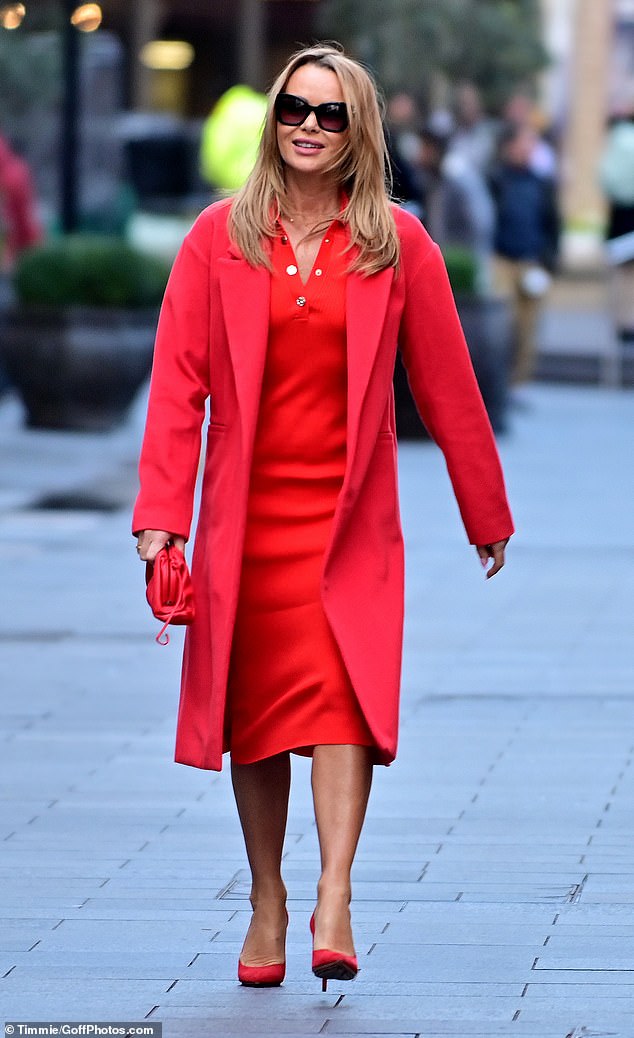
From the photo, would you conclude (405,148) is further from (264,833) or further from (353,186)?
(264,833)

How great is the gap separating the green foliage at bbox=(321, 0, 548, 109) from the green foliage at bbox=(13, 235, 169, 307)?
1236cm

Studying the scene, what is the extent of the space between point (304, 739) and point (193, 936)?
635mm

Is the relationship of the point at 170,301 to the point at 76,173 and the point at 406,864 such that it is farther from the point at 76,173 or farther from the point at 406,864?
the point at 76,173

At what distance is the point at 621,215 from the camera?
58.2 ft

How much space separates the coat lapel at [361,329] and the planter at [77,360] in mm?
9864

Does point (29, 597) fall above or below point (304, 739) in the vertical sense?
below

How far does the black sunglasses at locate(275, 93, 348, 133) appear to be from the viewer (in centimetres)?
417

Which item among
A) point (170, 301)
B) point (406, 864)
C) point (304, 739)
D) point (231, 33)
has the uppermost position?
point (170, 301)

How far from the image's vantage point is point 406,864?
5.15 metres

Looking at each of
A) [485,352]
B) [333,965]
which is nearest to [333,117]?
[333,965]

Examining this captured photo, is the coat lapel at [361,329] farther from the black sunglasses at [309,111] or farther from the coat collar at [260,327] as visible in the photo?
the black sunglasses at [309,111]

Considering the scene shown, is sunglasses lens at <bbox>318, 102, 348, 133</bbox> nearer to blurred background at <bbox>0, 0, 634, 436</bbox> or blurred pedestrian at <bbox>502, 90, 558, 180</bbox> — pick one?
blurred background at <bbox>0, 0, 634, 436</bbox>

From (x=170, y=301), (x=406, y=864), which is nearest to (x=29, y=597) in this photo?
(x=406, y=864)

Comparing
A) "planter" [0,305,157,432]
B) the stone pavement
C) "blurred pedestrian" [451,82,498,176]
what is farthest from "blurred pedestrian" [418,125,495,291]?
the stone pavement
